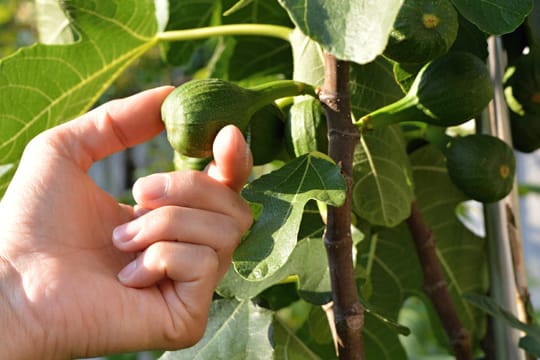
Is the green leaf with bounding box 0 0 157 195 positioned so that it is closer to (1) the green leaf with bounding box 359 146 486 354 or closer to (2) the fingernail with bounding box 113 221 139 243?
(2) the fingernail with bounding box 113 221 139 243

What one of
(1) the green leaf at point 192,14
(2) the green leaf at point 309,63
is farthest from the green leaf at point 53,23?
(2) the green leaf at point 309,63

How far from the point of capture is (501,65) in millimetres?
1064

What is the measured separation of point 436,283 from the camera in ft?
3.64

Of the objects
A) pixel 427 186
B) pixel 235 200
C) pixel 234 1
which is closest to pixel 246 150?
pixel 235 200

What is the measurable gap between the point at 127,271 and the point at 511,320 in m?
0.48

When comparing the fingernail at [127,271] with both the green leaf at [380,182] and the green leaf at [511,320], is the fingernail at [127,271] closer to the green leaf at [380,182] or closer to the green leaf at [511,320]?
the green leaf at [380,182]

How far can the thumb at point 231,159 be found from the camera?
2.64 ft

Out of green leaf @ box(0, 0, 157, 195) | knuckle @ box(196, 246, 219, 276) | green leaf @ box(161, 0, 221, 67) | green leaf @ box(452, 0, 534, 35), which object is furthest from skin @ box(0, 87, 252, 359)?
green leaf @ box(161, 0, 221, 67)

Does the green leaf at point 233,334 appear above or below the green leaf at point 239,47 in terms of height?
below

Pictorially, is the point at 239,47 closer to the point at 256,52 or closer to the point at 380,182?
the point at 256,52

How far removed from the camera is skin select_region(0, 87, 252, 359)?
34.1 inches

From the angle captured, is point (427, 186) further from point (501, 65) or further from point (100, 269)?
point (100, 269)

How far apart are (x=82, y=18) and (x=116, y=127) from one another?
0.72 ft

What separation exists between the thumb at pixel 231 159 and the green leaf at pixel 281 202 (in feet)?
0.11
